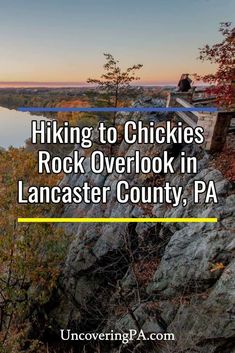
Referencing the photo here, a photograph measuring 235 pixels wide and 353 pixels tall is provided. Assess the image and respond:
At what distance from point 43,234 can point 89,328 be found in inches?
141

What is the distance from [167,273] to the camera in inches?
404

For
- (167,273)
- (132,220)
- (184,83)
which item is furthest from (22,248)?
(184,83)

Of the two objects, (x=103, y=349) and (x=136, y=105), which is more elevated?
(x=136, y=105)

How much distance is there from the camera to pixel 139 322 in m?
10.3

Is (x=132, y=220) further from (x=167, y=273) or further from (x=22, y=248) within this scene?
(x=22, y=248)

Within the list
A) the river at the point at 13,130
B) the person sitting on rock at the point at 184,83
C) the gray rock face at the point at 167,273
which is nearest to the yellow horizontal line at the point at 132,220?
the gray rock face at the point at 167,273

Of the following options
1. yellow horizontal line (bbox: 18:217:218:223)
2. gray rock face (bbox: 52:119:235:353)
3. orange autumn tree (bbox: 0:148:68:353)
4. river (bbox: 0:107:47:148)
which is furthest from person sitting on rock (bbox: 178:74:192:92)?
river (bbox: 0:107:47:148)

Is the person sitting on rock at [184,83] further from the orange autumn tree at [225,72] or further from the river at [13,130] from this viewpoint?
the river at [13,130]

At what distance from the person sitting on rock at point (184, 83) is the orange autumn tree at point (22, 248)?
6.87 metres

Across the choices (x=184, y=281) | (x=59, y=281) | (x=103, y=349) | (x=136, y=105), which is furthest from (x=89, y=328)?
(x=136, y=105)

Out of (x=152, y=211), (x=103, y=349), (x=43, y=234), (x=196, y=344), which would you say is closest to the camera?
(x=196, y=344)

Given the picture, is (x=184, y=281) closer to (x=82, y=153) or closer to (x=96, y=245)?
(x=96, y=245)

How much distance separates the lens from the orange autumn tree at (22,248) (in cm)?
1308

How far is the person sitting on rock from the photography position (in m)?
16.8
